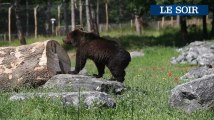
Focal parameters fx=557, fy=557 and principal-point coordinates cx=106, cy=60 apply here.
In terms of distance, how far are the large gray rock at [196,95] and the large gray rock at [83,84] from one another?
2.00 m

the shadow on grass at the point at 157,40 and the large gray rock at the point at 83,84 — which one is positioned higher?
the large gray rock at the point at 83,84

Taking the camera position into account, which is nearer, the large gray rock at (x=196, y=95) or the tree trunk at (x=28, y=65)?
the large gray rock at (x=196, y=95)

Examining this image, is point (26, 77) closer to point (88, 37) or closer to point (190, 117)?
point (88, 37)

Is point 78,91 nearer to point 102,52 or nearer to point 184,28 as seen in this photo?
point 102,52

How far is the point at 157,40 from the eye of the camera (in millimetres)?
35094

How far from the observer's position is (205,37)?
35.6m

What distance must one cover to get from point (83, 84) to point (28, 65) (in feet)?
5.30

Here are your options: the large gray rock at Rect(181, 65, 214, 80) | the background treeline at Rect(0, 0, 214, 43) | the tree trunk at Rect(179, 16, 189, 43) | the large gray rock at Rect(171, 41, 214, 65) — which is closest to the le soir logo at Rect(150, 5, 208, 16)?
the background treeline at Rect(0, 0, 214, 43)

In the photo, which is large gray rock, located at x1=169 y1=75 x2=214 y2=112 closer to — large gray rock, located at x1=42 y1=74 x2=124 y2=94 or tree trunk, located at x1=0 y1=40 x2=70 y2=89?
large gray rock, located at x1=42 y1=74 x2=124 y2=94

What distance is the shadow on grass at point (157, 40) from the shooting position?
33.0 metres

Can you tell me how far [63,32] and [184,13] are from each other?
47.3 feet

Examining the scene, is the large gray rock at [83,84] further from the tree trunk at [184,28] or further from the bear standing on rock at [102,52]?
the tree trunk at [184,28]

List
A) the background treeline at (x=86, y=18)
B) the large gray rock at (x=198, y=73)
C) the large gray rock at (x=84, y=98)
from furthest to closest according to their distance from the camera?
the background treeline at (x=86, y=18) → the large gray rock at (x=198, y=73) → the large gray rock at (x=84, y=98)

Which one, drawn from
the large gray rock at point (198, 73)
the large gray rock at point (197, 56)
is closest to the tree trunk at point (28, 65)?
the large gray rock at point (198, 73)
